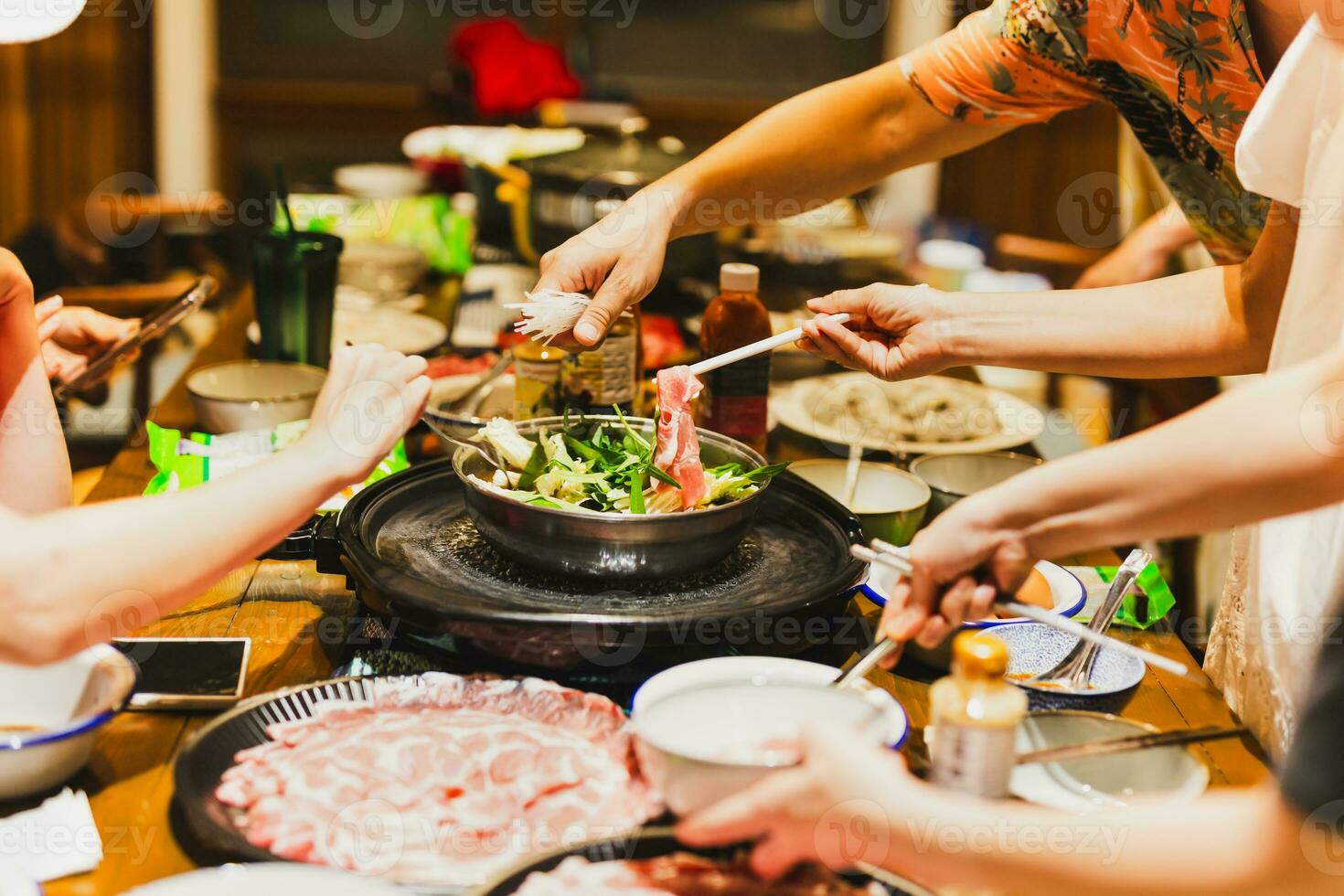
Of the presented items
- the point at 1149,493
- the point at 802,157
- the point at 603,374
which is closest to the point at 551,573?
the point at 603,374

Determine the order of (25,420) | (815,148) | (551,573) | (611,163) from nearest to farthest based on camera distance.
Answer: (551,573) < (25,420) < (815,148) < (611,163)

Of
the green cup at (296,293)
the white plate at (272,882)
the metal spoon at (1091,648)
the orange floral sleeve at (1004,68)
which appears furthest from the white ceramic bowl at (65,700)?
the orange floral sleeve at (1004,68)

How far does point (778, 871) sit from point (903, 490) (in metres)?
1.06

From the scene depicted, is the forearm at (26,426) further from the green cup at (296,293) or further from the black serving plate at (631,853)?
the black serving plate at (631,853)

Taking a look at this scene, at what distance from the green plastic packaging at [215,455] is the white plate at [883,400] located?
29.6 inches

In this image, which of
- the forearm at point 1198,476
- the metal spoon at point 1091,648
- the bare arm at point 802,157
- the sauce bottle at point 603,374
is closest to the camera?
the forearm at point 1198,476

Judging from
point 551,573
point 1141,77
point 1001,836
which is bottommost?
point 551,573

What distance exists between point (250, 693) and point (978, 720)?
0.83 meters

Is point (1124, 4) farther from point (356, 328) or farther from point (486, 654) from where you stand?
point (356, 328)

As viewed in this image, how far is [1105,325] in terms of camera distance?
5.66ft

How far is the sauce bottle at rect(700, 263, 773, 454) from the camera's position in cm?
211

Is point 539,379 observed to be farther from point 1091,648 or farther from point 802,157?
point 1091,648

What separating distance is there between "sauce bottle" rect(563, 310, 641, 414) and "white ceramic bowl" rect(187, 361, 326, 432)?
0.43 metres

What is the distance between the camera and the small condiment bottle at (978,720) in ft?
3.52
